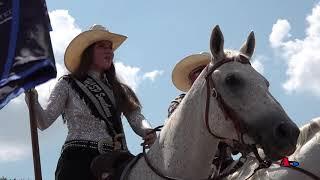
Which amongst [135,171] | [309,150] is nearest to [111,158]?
[135,171]

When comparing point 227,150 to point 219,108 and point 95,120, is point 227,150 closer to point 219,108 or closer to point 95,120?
point 219,108

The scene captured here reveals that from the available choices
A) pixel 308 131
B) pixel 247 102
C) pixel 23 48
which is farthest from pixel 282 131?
pixel 23 48

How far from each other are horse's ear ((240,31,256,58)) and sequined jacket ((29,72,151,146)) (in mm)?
1949

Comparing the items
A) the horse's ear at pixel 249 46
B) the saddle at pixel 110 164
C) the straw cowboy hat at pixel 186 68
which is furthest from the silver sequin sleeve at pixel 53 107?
the straw cowboy hat at pixel 186 68

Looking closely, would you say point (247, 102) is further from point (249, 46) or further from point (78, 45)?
point (78, 45)

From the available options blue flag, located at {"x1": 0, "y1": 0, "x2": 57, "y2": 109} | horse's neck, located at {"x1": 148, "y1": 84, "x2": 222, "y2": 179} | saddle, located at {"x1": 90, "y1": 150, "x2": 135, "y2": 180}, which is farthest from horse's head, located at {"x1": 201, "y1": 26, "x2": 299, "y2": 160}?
blue flag, located at {"x1": 0, "y1": 0, "x2": 57, "y2": 109}

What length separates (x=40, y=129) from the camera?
6.38 metres

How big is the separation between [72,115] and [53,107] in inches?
9.9

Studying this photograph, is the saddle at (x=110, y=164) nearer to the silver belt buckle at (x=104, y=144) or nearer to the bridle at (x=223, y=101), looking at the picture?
the silver belt buckle at (x=104, y=144)

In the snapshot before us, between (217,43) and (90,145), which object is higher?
(217,43)

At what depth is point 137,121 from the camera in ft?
23.1

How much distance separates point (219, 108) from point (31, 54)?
7.59 feet

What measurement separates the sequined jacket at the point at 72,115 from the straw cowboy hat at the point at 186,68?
8.94ft

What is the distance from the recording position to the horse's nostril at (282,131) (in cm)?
459
